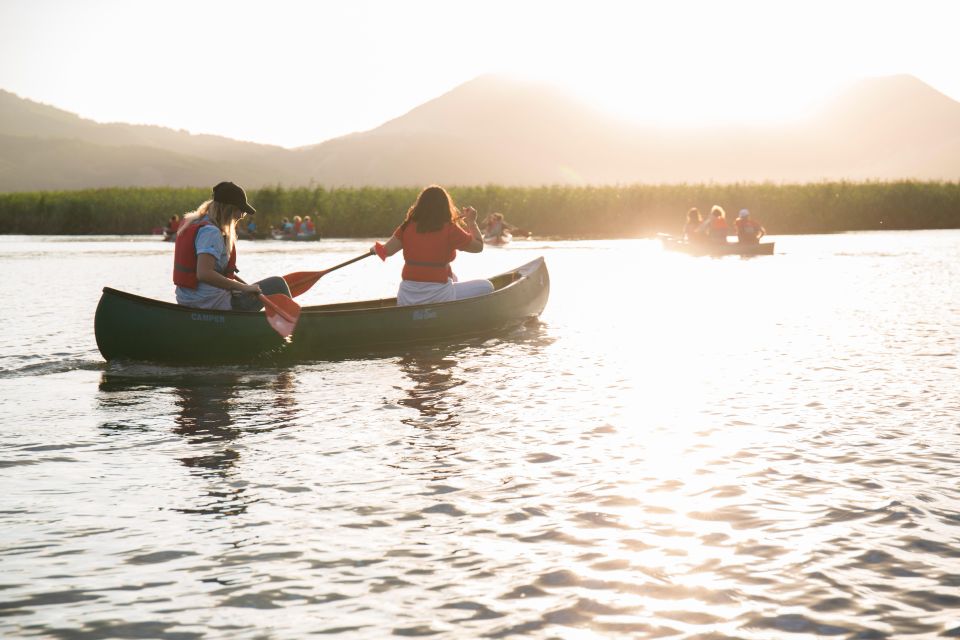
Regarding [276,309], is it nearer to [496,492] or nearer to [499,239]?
[496,492]

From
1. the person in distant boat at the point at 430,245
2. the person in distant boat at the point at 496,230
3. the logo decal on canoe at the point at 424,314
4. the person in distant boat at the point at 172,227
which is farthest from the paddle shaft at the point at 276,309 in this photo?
the person in distant boat at the point at 172,227

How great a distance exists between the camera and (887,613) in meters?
4.10

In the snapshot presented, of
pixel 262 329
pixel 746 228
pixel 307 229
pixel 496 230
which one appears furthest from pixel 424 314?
pixel 307 229

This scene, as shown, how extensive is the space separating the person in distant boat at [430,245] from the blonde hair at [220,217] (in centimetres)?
175

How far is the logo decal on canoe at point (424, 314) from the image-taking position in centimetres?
1193

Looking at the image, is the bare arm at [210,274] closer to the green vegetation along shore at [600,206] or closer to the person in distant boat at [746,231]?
the person in distant boat at [746,231]

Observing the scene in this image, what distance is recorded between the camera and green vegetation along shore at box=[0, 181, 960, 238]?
48125 millimetres

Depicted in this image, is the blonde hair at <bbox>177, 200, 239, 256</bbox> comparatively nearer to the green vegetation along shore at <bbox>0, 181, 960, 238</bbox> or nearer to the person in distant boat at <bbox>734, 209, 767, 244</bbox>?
the person in distant boat at <bbox>734, 209, 767, 244</bbox>

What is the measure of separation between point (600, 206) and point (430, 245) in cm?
3789

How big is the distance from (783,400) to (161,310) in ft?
18.7

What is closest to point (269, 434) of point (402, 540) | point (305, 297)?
point (402, 540)

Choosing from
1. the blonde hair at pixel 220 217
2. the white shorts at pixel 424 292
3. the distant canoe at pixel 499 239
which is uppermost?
the blonde hair at pixel 220 217

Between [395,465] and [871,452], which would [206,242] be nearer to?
[395,465]

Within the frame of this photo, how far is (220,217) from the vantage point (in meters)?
10.1
